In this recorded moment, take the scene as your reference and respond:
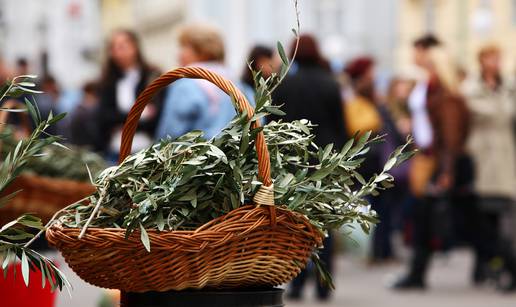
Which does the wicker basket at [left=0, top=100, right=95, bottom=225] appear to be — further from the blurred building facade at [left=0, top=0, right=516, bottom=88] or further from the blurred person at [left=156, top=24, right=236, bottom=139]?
the blurred building facade at [left=0, top=0, right=516, bottom=88]

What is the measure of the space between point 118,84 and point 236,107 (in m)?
6.42

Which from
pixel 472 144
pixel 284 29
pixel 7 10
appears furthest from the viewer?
pixel 7 10

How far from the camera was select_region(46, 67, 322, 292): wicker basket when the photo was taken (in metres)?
3.16

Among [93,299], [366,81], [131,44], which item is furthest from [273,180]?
[366,81]

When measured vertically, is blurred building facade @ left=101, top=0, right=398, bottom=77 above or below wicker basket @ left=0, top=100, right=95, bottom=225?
below

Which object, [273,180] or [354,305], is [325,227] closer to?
[273,180]

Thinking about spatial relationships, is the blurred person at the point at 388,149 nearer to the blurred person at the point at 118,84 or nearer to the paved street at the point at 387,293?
the paved street at the point at 387,293

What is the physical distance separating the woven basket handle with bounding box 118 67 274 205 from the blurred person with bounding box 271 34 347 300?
5681mm

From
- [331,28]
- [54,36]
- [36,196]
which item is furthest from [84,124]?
[331,28]

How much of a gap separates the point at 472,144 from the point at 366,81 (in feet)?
7.76

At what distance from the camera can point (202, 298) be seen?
A: 10.7 feet

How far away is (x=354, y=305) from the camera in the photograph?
936 centimetres

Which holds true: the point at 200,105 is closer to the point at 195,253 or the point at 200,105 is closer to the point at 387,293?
the point at 387,293

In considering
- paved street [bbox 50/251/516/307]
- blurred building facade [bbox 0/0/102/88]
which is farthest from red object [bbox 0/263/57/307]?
blurred building facade [bbox 0/0/102/88]
